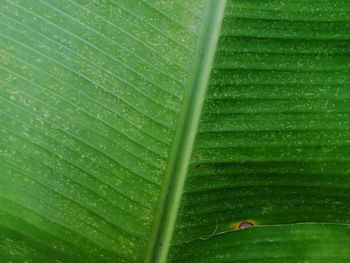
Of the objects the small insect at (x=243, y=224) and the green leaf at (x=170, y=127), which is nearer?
the green leaf at (x=170, y=127)

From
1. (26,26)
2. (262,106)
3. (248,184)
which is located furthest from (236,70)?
(26,26)

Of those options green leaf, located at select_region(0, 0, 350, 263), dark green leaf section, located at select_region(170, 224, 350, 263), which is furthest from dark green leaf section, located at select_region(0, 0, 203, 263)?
dark green leaf section, located at select_region(170, 224, 350, 263)

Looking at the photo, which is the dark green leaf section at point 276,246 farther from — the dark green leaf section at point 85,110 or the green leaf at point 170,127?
the dark green leaf section at point 85,110

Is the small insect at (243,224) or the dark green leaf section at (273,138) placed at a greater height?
the dark green leaf section at (273,138)

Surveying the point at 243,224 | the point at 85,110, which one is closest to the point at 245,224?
the point at 243,224

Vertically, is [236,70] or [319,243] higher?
[236,70]

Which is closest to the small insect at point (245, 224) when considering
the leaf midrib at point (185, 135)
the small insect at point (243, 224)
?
the small insect at point (243, 224)

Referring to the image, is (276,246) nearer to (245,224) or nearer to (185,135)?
(245,224)

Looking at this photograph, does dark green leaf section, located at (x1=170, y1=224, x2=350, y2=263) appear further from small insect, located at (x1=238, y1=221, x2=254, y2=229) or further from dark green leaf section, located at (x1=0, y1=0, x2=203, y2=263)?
dark green leaf section, located at (x1=0, y1=0, x2=203, y2=263)

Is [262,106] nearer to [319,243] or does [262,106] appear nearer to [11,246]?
[319,243]
